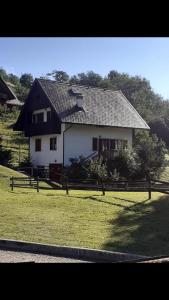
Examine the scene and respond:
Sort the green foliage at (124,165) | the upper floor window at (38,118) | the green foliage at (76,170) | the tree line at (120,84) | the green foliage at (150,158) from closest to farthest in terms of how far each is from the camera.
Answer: the green foliage at (76,170), the green foliage at (124,165), the green foliage at (150,158), the upper floor window at (38,118), the tree line at (120,84)

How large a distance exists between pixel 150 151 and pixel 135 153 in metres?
1.29

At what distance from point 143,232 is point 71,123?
27362 millimetres

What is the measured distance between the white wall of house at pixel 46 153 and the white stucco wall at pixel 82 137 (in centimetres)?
66

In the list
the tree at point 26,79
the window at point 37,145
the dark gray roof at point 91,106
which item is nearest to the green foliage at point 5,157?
the window at point 37,145

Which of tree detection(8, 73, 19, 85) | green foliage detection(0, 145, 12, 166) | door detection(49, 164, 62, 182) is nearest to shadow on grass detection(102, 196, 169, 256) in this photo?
door detection(49, 164, 62, 182)

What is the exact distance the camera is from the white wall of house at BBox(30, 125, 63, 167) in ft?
139

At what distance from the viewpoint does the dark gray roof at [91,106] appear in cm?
4309

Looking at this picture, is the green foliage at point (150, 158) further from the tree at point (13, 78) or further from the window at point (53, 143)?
the tree at point (13, 78)

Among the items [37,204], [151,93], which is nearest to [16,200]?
[37,204]
